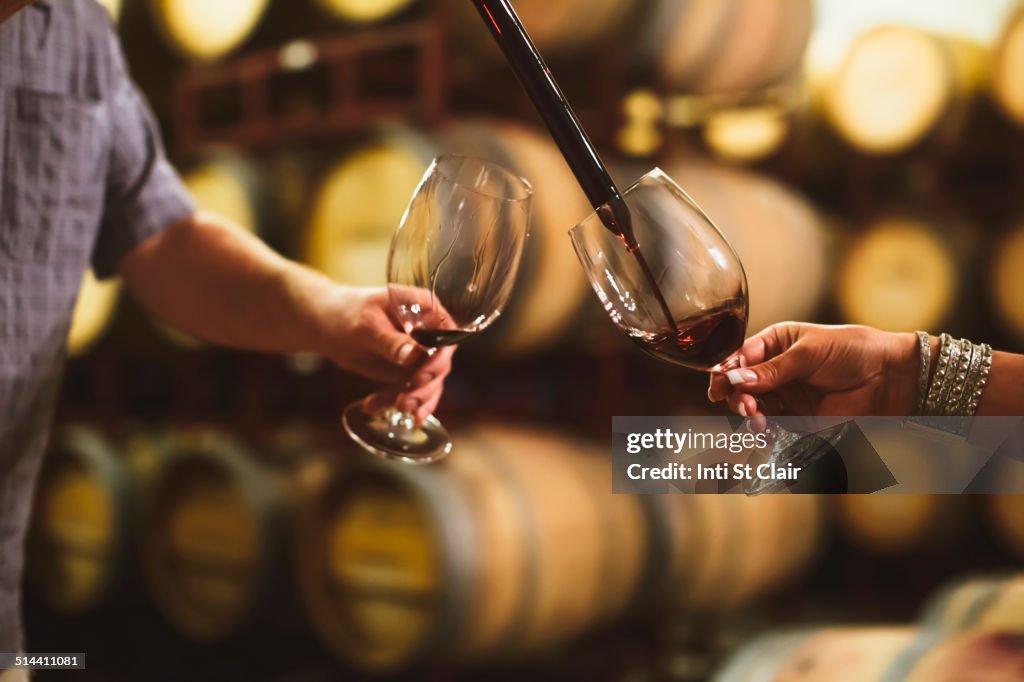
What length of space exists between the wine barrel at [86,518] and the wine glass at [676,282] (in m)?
2.56

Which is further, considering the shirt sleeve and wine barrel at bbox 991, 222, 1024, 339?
wine barrel at bbox 991, 222, 1024, 339

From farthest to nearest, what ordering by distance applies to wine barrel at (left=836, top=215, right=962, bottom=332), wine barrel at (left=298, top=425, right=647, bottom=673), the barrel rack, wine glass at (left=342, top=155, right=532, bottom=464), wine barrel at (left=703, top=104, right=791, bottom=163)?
1. wine barrel at (left=703, top=104, right=791, bottom=163)
2. wine barrel at (left=836, top=215, right=962, bottom=332)
3. the barrel rack
4. wine barrel at (left=298, top=425, right=647, bottom=673)
5. wine glass at (left=342, top=155, right=532, bottom=464)

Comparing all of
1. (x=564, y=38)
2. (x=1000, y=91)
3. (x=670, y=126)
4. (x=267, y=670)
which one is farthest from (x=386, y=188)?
(x=1000, y=91)

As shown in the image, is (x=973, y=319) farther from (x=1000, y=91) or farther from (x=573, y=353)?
(x=573, y=353)

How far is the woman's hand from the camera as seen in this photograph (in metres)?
0.75

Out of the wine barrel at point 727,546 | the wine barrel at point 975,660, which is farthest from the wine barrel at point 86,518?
the wine barrel at point 975,660

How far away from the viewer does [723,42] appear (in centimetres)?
303

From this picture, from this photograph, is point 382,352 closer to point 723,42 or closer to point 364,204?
point 364,204

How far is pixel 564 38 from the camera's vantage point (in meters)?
2.58

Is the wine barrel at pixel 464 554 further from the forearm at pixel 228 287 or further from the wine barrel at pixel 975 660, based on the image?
the wine barrel at pixel 975 660

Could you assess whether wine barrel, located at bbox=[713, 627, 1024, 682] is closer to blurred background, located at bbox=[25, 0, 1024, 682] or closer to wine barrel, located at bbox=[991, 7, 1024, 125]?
blurred background, located at bbox=[25, 0, 1024, 682]

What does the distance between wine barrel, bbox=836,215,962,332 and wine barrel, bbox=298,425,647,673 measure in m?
1.28

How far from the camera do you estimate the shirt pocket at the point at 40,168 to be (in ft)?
3.51

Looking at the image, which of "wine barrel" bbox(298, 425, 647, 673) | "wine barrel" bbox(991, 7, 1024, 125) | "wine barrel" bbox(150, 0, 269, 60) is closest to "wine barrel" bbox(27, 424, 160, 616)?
"wine barrel" bbox(298, 425, 647, 673)
